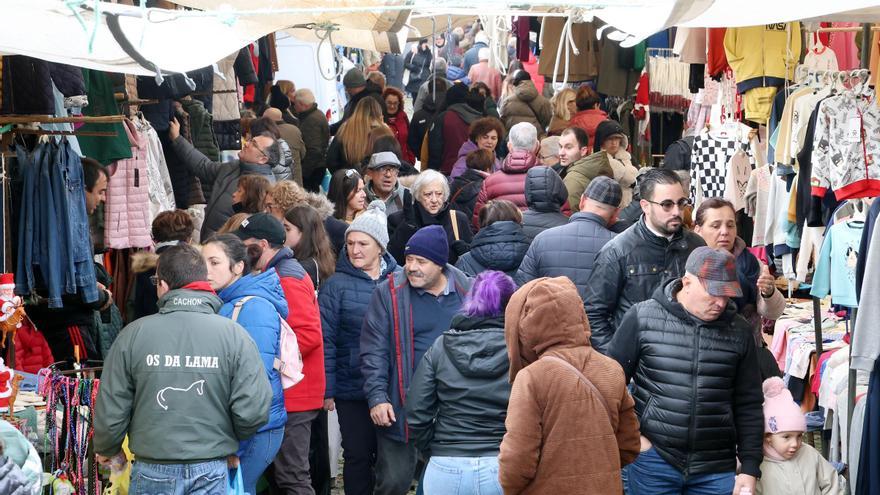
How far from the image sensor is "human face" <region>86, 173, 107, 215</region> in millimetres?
8281

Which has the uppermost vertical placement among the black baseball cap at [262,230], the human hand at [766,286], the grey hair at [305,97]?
the grey hair at [305,97]

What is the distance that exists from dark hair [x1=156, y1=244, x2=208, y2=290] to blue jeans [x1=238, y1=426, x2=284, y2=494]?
88 centimetres

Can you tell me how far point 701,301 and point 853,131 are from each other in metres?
1.76

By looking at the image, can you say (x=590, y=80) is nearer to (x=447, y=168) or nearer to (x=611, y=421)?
(x=447, y=168)

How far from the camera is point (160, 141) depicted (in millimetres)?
10359

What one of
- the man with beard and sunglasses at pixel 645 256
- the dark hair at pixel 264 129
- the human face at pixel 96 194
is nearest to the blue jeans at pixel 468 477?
the man with beard and sunglasses at pixel 645 256

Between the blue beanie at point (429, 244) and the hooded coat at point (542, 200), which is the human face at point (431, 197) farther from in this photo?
the blue beanie at point (429, 244)

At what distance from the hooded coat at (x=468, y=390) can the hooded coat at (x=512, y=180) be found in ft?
12.9

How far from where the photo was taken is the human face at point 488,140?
11.6 metres

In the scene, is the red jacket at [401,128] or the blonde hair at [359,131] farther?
the red jacket at [401,128]

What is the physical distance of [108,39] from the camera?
5.23m

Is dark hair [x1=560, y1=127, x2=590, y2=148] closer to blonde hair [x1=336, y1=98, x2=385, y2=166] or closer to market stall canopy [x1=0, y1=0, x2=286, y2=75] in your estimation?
blonde hair [x1=336, y1=98, x2=385, y2=166]

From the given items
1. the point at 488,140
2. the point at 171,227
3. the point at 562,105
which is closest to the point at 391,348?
the point at 171,227

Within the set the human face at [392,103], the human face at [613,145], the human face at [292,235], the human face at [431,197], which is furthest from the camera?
the human face at [392,103]
